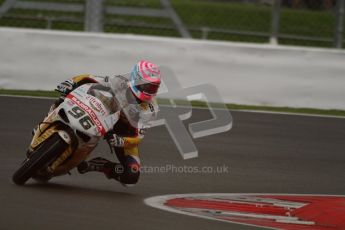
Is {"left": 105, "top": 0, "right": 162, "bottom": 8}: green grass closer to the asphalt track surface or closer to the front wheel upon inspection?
the asphalt track surface

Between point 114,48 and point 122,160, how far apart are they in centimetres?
584

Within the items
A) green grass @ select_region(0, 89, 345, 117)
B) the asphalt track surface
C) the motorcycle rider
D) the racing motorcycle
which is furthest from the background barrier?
the racing motorcycle

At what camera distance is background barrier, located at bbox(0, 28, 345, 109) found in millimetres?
13133

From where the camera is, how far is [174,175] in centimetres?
873

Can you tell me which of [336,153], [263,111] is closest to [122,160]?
[336,153]

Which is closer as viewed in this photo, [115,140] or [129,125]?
[115,140]

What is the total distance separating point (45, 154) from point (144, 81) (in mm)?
1055
